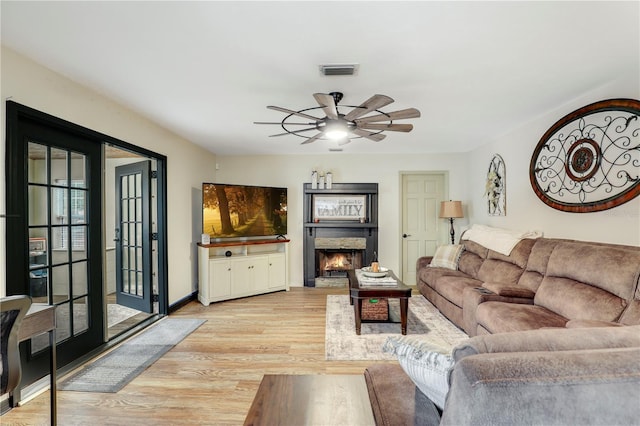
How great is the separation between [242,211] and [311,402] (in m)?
3.97

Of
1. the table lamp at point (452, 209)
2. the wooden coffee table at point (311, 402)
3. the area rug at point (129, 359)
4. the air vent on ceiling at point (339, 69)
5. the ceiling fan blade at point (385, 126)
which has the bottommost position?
the area rug at point (129, 359)

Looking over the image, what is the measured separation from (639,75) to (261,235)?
465cm

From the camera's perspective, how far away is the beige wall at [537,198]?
8.23 ft

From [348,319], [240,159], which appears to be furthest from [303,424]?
[240,159]

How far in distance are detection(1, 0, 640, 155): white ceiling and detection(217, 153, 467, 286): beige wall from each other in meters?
2.26

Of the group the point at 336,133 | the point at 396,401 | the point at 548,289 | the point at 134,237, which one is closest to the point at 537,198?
the point at 548,289

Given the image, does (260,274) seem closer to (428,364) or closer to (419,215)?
(419,215)

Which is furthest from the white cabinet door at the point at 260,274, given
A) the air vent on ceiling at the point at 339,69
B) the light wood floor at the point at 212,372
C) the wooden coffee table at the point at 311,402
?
the wooden coffee table at the point at 311,402

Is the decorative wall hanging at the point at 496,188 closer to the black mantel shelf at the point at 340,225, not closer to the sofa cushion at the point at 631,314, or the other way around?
the black mantel shelf at the point at 340,225

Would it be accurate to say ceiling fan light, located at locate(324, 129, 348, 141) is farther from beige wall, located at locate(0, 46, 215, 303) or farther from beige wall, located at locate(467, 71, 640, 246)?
beige wall, located at locate(467, 71, 640, 246)

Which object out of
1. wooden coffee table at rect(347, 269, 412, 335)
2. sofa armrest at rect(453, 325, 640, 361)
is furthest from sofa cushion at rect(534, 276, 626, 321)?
sofa armrest at rect(453, 325, 640, 361)

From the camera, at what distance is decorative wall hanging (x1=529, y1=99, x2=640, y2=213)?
2475 mm

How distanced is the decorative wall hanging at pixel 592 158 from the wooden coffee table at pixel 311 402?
2753mm

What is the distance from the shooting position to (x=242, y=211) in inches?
194
